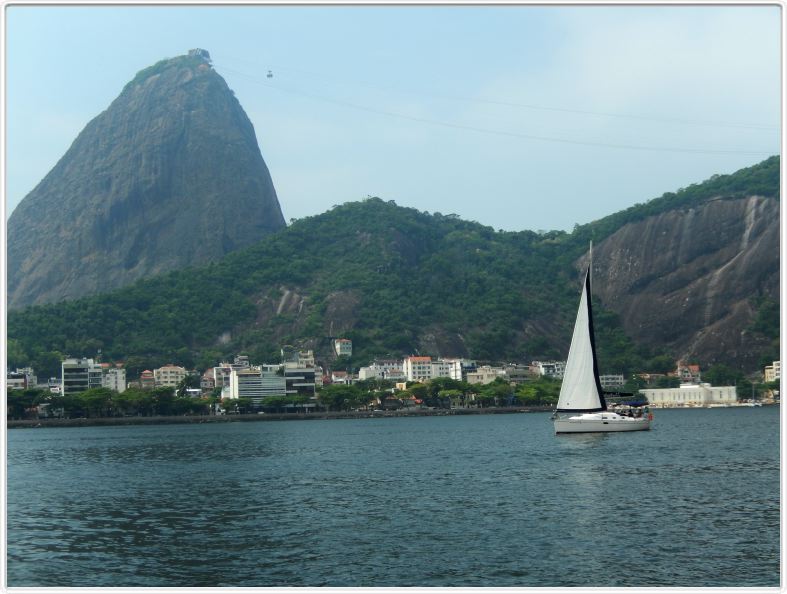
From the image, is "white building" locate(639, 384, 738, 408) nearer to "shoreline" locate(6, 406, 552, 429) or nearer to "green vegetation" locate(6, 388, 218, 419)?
"shoreline" locate(6, 406, 552, 429)

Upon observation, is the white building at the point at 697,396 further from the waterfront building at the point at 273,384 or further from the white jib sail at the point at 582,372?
the white jib sail at the point at 582,372

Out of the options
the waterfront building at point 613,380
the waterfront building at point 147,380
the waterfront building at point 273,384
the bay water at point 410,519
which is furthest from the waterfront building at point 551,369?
the bay water at point 410,519

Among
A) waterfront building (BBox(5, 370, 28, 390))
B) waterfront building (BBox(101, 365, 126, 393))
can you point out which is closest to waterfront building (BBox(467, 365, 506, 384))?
waterfront building (BBox(101, 365, 126, 393))

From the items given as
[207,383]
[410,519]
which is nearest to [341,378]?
[207,383]

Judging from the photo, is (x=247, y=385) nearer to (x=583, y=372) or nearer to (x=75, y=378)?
(x=75, y=378)

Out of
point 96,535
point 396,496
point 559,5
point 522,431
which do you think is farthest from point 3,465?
point 522,431

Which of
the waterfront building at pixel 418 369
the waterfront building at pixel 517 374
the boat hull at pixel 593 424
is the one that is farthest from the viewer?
the waterfront building at pixel 517 374

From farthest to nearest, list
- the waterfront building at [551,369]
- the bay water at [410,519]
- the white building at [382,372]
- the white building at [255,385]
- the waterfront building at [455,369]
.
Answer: the waterfront building at [551,369] → the white building at [382,372] → the waterfront building at [455,369] → the white building at [255,385] → the bay water at [410,519]
